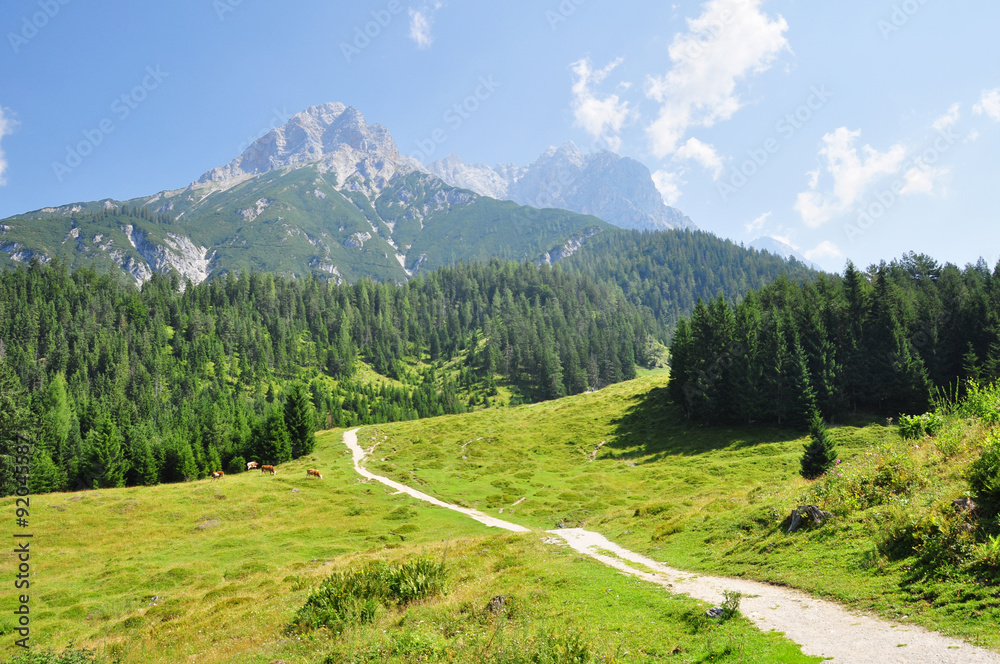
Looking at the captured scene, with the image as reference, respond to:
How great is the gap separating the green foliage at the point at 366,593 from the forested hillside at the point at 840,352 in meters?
77.3

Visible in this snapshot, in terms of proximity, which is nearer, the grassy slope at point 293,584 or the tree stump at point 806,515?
the grassy slope at point 293,584

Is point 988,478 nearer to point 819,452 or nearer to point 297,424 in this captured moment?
point 819,452

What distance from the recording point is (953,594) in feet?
36.3

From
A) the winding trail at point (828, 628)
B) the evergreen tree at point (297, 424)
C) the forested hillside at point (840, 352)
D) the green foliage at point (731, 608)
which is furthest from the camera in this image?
the evergreen tree at point (297, 424)

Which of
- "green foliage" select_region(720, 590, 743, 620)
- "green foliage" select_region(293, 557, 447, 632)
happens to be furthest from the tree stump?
"green foliage" select_region(293, 557, 447, 632)

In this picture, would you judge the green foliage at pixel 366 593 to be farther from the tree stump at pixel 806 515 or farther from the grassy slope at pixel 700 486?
the tree stump at pixel 806 515

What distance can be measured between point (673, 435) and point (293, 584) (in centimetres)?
7135

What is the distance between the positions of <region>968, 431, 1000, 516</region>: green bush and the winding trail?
5.38 meters

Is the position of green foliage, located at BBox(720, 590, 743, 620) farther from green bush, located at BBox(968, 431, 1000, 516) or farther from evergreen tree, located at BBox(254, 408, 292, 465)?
evergreen tree, located at BBox(254, 408, 292, 465)

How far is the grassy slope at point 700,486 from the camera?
44.7 ft

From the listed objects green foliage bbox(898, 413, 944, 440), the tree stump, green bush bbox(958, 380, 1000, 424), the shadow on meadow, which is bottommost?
the shadow on meadow

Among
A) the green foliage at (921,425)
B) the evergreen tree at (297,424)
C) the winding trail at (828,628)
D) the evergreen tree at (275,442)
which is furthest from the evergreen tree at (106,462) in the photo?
the green foliage at (921,425)

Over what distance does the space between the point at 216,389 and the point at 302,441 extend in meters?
99.9

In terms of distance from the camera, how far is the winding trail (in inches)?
363
